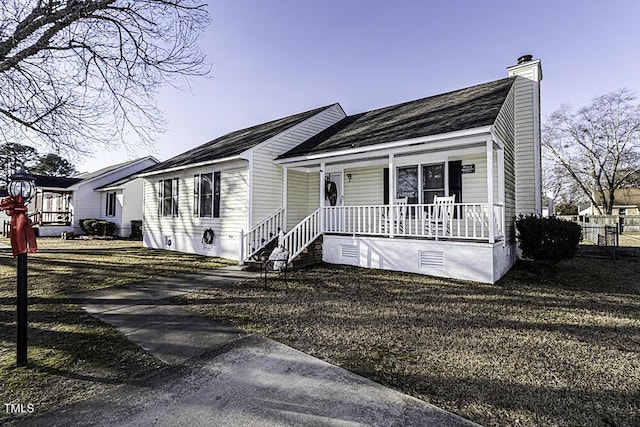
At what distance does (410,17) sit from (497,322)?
11454mm

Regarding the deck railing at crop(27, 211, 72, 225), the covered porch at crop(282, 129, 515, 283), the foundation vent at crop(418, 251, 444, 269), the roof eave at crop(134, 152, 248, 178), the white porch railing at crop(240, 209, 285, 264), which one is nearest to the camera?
the covered porch at crop(282, 129, 515, 283)

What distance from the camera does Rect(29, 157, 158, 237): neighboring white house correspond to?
2047cm

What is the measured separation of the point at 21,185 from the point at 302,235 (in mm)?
6425

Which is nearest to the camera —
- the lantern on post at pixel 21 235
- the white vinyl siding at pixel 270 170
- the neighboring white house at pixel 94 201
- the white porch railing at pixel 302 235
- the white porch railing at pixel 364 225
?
the lantern on post at pixel 21 235

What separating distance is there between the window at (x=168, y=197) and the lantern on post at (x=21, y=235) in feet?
31.5

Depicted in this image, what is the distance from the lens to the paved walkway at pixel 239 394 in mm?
2363

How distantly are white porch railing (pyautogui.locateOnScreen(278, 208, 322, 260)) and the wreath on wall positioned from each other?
143 inches

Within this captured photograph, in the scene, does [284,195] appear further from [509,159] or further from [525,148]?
[525,148]

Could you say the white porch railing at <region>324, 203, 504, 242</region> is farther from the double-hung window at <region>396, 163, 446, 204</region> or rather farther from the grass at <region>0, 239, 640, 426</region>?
the grass at <region>0, 239, 640, 426</region>

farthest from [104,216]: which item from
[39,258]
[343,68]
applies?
[343,68]

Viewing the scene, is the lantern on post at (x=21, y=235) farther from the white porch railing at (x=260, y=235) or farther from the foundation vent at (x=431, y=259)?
the foundation vent at (x=431, y=259)

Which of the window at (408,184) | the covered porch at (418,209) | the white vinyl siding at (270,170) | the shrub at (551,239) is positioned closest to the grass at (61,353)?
the white vinyl siding at (270,170)

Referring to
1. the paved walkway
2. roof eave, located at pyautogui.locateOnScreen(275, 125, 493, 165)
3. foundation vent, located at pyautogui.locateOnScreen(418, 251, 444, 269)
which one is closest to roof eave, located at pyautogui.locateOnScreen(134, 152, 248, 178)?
roof eave, located at pyautogui.locateOnScreen(275, 125, 493, 165)

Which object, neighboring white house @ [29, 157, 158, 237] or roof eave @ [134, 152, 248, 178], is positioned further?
neighboring white house @ [29, 157, 158, 237]
